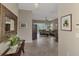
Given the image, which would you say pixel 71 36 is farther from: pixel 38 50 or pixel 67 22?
pixel 38 50

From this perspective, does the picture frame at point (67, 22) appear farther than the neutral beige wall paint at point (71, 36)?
Yes

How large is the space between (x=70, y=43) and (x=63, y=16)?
896mm

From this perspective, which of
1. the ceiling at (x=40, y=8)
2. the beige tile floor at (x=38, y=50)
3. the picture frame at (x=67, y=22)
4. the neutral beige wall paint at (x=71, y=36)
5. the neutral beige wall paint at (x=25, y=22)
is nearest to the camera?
the neutral beige wall paint at (x=71, y=36)

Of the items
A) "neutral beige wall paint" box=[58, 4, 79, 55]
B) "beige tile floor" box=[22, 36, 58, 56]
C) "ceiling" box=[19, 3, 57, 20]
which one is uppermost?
"ceiling" box=[19, 3, 57, 20]

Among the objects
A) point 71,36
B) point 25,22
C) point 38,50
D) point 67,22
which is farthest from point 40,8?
point 71,36

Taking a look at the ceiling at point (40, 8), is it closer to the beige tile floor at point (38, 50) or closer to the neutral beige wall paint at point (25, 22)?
the neutral beige wall paint at point (25, 22)

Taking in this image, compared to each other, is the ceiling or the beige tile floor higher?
the ceiling

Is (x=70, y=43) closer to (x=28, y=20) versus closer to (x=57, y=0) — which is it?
(x=57, y=0)

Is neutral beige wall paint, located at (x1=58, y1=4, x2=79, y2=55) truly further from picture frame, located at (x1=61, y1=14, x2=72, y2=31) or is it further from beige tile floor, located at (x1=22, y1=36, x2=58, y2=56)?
beige tile floor, located at (x1=22, y1=36, x2=58, y2=56)

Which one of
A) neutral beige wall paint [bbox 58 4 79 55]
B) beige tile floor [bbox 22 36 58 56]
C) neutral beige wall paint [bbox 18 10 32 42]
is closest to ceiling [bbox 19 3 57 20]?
neutral beige wall paint [bbox 18 10 32 42]

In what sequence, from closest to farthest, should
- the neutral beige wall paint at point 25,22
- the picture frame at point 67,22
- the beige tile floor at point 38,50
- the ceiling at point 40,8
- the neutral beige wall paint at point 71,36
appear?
the neutral beige wall paint at point 71,36 → the picture frame at point 67,22 → the ceiling at point 40,8 → the beige tile floor at point 38,50 → the neutral beige wall paint at point 25,22

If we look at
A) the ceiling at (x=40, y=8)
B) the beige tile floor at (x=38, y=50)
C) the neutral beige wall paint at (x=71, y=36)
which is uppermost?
the ceiling at (x=40, y=8)

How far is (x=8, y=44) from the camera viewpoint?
3086mm

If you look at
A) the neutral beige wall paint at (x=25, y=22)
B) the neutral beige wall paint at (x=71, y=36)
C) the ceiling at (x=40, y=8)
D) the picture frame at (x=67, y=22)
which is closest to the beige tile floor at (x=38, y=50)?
the neutral beige wall paint at (x=25, y=22)
